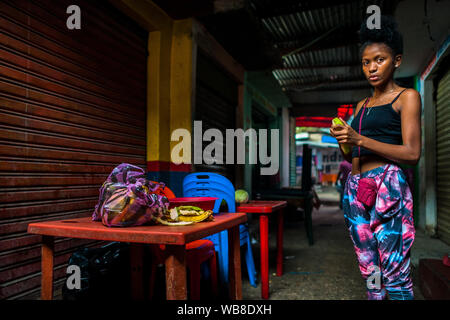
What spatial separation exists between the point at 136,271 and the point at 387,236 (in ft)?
6.23

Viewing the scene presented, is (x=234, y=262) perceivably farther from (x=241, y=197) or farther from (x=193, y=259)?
(x=241, y=197)

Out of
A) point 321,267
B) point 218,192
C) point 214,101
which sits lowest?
point 321,267

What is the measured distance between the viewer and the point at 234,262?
7.77 feet

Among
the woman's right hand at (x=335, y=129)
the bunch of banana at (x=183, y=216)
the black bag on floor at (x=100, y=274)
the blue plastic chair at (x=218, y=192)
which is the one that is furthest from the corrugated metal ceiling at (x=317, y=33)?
the black bag on floor at (x=100, y=274)

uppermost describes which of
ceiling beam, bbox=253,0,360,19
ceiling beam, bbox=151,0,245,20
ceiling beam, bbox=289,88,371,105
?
ceiling beam, bbox=253,0,360,19

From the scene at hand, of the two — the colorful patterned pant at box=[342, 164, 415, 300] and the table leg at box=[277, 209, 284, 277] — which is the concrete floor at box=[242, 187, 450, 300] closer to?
the table leg at box=[277, 209, 284, 277]

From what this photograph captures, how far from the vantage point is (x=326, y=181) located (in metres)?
31.2

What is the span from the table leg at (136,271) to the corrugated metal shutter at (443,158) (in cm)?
560

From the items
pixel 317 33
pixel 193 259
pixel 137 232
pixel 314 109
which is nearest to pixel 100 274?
pixel 193 259

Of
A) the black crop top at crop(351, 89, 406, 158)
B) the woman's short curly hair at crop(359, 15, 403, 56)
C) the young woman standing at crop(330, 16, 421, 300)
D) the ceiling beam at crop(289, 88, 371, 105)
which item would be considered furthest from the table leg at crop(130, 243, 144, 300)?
the ceiling beam at crop(289, 88, 371, 105)

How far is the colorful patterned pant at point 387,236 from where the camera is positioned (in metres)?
1.54

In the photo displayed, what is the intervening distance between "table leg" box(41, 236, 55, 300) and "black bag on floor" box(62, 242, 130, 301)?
505 millimetres

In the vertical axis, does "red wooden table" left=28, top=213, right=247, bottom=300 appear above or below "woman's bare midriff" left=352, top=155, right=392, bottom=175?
below

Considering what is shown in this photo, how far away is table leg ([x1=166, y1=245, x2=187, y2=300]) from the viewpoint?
1.37 meters
